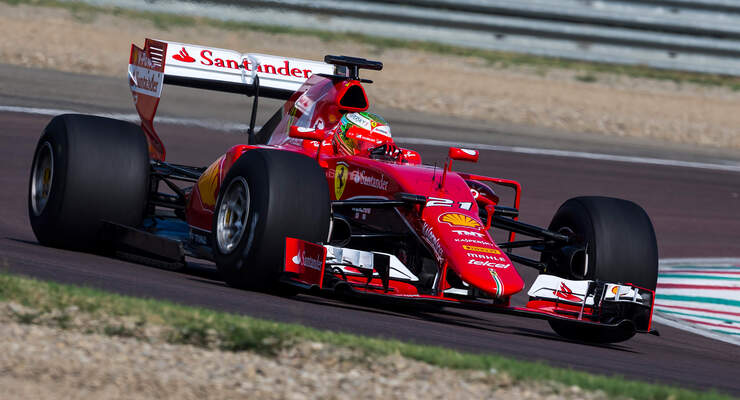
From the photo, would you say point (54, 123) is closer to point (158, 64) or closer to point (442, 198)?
point (158, 64)

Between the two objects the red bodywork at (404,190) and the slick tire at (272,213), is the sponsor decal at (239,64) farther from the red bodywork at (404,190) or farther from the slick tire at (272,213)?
the slick tire at (272,213)

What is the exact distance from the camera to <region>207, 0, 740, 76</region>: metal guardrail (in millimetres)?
20891

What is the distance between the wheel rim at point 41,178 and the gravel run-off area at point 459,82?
9.28 m

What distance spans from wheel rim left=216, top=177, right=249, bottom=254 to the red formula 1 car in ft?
0.04

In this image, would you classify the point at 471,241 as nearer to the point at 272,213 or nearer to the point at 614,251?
the point at 614,251

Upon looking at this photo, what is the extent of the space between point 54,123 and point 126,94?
325 inches

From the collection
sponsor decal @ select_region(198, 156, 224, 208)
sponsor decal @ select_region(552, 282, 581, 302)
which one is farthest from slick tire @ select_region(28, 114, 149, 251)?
sponsor decal @ select_region(552, 282, 581, 302)

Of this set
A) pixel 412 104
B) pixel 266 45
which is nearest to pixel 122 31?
pixel 266 45

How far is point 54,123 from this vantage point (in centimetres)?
864

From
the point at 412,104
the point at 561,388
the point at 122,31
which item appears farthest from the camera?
the point at 122,31

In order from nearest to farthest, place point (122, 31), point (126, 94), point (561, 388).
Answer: point (561, 388), point (126, 94), point (122, 31)

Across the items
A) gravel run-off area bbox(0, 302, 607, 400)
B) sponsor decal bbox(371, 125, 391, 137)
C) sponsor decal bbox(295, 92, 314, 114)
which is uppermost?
sponsor decal bbox(295, 92, 314, 114)

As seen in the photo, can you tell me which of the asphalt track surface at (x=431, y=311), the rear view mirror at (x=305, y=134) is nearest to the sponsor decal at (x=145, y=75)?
the asphalt track surface at (x=431, y=311)

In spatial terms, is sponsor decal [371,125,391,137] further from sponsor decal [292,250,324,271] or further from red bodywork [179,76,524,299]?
sponsor decal [292,250,324,271]
